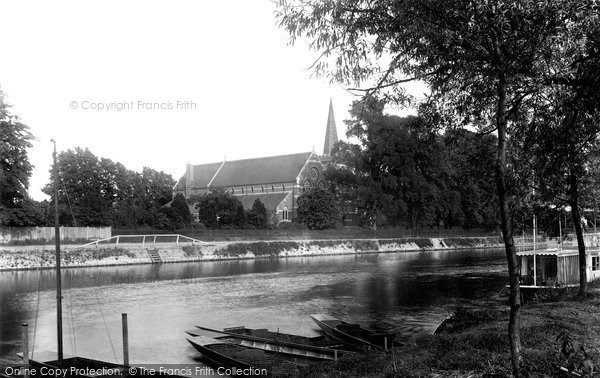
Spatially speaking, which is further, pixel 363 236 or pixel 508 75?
pixel 363 236

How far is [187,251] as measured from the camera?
58.1m

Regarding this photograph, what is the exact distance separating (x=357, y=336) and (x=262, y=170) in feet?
323

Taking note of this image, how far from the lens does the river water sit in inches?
814

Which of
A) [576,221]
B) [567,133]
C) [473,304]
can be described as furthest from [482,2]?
[473,304]

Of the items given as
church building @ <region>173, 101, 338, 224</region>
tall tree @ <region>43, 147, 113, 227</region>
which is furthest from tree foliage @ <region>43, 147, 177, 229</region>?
church building @ <region>173, 101, 338, 224</region>

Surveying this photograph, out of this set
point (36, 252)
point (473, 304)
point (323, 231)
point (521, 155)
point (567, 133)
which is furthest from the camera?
point (323, 231)

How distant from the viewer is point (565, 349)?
7762 mm

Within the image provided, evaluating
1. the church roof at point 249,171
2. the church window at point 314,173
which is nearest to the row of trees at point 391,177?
the church window at point 314,173

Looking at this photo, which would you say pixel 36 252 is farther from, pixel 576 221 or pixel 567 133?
pixel 567 133

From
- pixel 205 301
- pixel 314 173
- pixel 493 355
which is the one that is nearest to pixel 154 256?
pixel 205 301

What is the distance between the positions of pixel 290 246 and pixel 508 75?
59364mm

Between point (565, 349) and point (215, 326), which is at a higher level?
point (565, 349)

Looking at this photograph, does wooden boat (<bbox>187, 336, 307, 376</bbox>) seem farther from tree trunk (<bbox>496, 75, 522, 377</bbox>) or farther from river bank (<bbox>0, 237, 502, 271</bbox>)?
river bank (<bbox>0, 237, 502, 271</bbox>)

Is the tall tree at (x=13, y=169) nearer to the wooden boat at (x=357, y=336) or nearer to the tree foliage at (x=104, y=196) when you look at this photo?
the tree foliage at (x=104, y=196)
